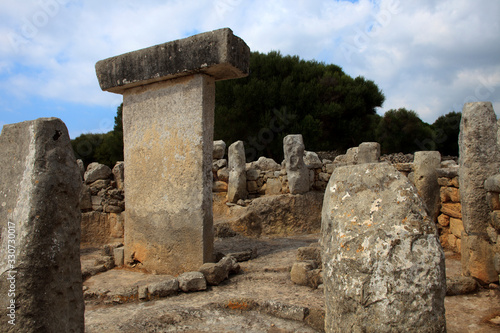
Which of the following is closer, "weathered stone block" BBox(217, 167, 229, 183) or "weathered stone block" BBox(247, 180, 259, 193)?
"weathered stone block" BBox(247, 180, 259, 193)

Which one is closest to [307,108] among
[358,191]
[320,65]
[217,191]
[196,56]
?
[320,65]

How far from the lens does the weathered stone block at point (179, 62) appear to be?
13.8 feet

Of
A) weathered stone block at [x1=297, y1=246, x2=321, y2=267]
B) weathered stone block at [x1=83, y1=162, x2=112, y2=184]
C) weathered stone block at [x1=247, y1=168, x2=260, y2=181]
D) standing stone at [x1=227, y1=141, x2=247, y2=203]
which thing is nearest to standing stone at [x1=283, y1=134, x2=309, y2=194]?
weathered stone block at [x1=247, y1=168, x2=260, y2=181]

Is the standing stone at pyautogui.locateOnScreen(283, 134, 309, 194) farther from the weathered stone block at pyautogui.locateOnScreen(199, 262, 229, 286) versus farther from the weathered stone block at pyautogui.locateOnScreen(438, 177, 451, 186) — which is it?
the weathered stone block at pyautogui.locateOnScreen(199, 262, 229, 286)

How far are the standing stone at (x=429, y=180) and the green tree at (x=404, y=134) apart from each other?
11.3 m

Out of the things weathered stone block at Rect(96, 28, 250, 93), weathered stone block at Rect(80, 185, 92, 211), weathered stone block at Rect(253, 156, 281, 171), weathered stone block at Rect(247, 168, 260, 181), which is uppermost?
weathered stone block at Rect(96, 28, 250, 93)

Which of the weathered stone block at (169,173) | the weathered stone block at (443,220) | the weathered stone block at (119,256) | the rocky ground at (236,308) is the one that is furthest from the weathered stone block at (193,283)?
the weathered stone block at (443,220)

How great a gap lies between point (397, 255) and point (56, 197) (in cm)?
160

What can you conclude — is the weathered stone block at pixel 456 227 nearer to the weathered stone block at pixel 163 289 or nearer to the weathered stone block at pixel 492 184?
the weathered stone block at pixel 492 184

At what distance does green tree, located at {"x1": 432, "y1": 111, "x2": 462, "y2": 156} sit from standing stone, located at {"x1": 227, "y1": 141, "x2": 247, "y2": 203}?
12.2m

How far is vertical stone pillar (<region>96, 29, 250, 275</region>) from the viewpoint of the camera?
439cm

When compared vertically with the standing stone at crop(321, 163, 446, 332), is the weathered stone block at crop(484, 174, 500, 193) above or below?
above

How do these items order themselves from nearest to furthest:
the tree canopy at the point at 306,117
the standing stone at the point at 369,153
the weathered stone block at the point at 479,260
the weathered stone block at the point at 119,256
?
the weathered stone block at the point at 479,260, the weathered stone block at the point at 119,256, the standing stone at the point at 369,153, the tree canopy at the point at 306,117

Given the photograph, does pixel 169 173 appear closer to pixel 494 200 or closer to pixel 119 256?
pixel 119 256
